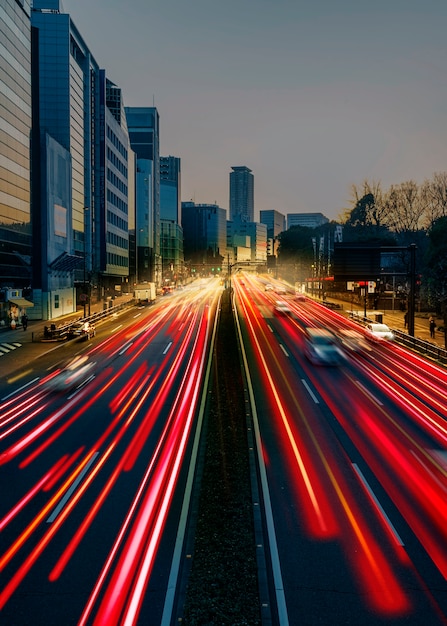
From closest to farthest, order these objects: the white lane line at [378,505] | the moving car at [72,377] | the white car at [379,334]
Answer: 1. the white lane line at [378,505]
2. the moving car at [72,377]
3. the white car at [379,334]

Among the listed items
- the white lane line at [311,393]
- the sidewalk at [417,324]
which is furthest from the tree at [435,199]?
the white lane line at [311,393]

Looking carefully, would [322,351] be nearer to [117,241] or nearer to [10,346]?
[10,346]

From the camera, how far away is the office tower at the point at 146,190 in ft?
493

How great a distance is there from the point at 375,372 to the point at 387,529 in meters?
19.5

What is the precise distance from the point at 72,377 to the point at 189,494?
1574cm

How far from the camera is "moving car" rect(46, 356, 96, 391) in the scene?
1019 inches

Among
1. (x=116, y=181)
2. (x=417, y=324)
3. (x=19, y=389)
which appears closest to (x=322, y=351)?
A: (x=19, y=389)

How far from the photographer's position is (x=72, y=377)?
27125mm

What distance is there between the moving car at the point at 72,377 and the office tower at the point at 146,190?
4590 inches

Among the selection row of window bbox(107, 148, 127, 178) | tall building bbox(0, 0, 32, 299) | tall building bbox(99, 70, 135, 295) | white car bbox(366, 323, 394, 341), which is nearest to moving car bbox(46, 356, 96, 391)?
white car bbox(366, 323, 394, 341)

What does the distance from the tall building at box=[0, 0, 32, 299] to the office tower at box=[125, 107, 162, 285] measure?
87.6 metres

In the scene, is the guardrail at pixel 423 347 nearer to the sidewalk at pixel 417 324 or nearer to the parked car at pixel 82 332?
the sidewalk at pixel 417 324

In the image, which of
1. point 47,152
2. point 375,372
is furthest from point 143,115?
point 375,372

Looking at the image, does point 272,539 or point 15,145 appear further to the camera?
point 15,145
